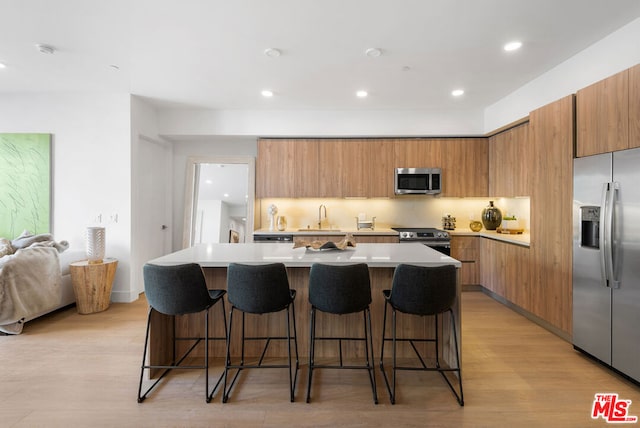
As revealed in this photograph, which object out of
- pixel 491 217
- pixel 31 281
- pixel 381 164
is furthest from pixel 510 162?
pixel 31 281

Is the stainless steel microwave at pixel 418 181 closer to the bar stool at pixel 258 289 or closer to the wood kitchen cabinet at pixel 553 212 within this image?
the wood kitchen cabinet at pixel 553 212

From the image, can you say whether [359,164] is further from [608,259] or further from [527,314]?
[608,259]

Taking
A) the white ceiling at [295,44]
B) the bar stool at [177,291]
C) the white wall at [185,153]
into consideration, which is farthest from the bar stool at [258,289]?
the white wall at [185,153]

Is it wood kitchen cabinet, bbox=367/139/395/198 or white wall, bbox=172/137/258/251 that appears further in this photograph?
white wall, bbox=172/137/258/251

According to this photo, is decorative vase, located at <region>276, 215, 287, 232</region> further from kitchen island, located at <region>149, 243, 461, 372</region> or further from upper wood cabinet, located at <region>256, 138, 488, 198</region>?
kitchen island, located at <region>149, 243, 461, 372</region>

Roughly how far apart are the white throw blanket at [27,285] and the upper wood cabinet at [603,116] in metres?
5.59

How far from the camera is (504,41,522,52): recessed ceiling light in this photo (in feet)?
9.32

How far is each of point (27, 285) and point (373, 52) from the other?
14.1 ft

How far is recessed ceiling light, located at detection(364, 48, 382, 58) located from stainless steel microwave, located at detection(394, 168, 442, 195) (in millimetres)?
2145

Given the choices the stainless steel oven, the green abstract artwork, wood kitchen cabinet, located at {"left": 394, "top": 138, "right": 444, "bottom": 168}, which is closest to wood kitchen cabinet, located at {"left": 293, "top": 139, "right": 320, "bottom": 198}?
wood kitchen cabinet, located at {"left": 394, "top": 138, "right": 444, "bottom": 168}

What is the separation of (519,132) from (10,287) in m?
6.21

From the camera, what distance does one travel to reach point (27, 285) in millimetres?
3295

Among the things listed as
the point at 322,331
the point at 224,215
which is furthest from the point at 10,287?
the point at 322,331

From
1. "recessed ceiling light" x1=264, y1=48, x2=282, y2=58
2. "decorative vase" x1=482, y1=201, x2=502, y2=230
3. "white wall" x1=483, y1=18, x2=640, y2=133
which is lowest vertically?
"decorative vase" x1=482, y1=201, x2=502, y2=230
